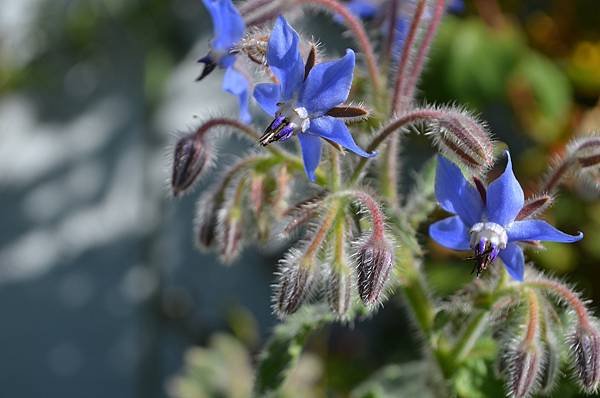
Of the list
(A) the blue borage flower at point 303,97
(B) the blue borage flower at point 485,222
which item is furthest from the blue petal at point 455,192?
(A) the blue borage flower at point 303,97

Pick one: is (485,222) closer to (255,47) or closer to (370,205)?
(370,205)

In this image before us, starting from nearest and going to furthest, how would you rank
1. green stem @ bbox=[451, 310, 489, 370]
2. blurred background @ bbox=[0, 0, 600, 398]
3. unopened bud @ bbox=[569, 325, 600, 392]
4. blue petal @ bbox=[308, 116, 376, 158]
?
blue petal @ bbox=[308, 116, 376, 158]
unopened bud @ bbox=[569, 325, 600, 392]
green stem @ bbox=[451, 310, 489, 370]
blurred background @ bbox=[0, 0, 600, 398]

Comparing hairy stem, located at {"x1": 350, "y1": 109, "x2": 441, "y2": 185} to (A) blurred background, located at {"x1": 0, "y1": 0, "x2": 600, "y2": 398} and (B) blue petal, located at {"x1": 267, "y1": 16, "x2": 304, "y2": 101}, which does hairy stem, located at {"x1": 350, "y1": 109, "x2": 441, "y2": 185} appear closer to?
(B) blue petal, located at {"x1": 267, "y1": 16, "x2": 304, "y2": 101}

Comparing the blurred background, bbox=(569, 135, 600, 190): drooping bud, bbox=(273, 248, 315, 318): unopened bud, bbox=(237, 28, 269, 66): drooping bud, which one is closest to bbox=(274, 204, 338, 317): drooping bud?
bbox=(273, 248, 315, 318): unopened bud

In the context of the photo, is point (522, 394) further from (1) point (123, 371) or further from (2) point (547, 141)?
(1) point (123, 371)

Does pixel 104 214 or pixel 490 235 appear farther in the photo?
pixel 104 214

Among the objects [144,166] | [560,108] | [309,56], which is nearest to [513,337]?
[309,56]

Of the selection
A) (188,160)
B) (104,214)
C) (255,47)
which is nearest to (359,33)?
(255,47)
